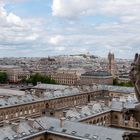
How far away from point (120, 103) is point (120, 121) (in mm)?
3747

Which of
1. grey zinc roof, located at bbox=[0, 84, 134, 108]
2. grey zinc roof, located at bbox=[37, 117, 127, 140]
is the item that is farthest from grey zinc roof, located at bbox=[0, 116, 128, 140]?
grey zinc roof, located at bbox=[0, 84, 134, 108]

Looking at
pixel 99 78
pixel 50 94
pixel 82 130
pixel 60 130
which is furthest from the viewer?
pixel 99 78

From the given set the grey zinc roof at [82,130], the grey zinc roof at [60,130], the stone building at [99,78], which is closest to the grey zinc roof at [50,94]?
the grey zinc roof at [82,130]

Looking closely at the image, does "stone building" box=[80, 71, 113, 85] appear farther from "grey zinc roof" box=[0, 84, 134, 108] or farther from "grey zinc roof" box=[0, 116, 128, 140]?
"grey zinc roof" box=[0, 116, 128, 140]

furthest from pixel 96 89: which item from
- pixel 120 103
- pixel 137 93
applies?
pixel 137 93

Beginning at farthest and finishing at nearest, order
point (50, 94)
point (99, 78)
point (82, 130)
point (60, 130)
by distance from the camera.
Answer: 1. point (99, 78)
2. point (50, 94)
3. point (60, 130)
4. point (82, 130)

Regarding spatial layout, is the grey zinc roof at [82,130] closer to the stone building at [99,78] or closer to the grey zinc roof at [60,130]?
the grey zinc roof at [60,130]

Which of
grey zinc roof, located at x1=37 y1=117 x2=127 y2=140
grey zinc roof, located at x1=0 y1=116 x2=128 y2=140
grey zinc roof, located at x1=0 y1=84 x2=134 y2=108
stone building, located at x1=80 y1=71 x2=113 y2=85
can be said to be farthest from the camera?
stone building, located at x1=80 y1=71 x2=113 y2=85

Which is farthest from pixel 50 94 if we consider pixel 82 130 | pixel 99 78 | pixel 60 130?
pixel 99 78

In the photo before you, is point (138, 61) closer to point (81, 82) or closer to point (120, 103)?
point (120, 103)

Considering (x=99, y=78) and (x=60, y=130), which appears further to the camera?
(x=99, y=78)

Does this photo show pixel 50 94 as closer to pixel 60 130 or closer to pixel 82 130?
pixel 60 130

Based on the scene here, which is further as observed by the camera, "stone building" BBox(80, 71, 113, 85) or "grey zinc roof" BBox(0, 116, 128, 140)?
"stone building" BBox(80, 71, 113, 85)

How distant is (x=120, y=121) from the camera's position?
62438 millimetres
